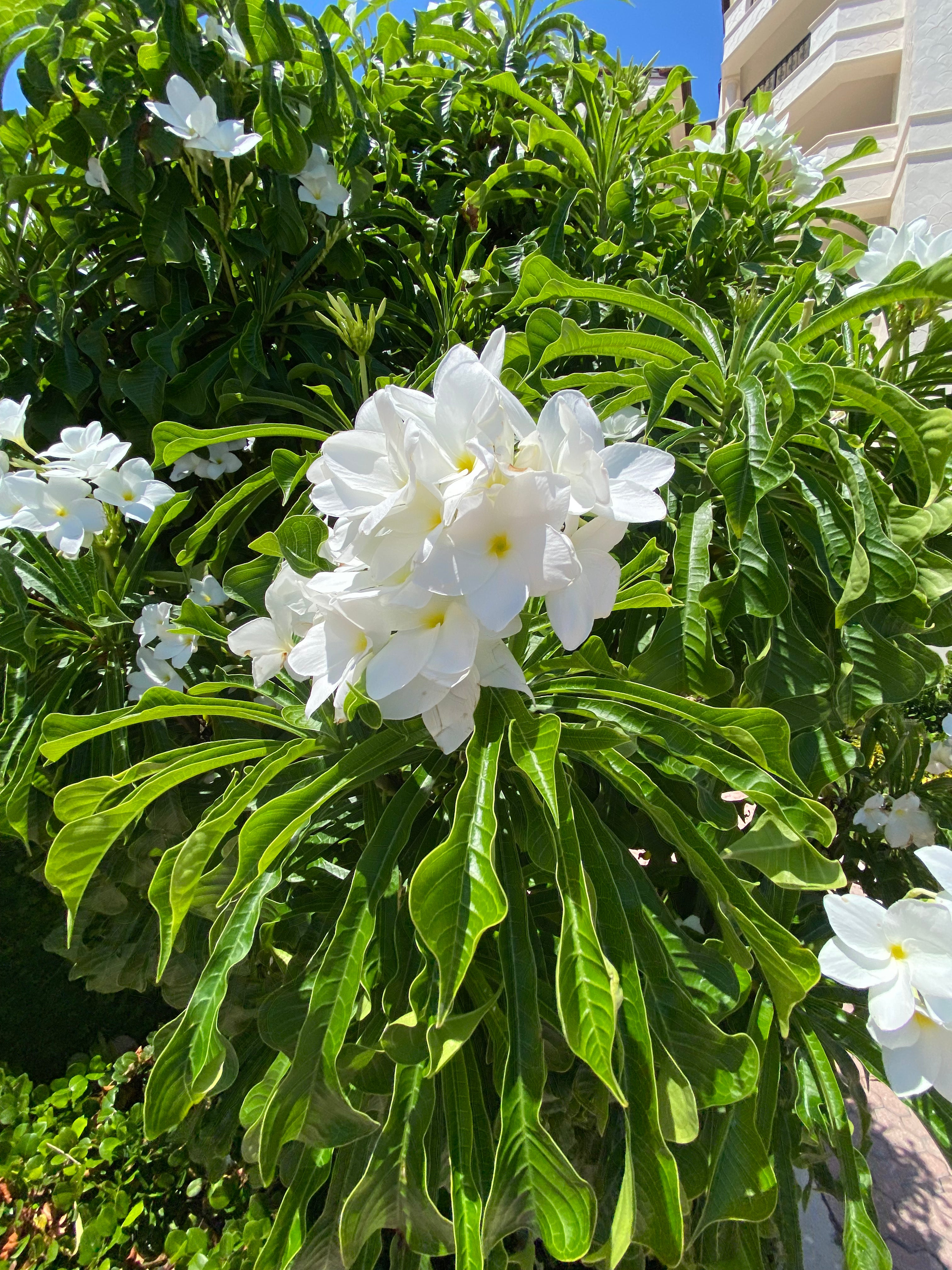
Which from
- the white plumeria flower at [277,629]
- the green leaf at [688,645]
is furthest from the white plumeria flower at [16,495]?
the green leaf at [688,645]

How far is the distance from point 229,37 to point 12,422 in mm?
751

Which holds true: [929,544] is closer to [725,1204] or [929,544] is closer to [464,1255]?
[725,1204]

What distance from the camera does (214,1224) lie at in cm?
178

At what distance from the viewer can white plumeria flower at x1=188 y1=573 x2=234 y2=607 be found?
124 cm

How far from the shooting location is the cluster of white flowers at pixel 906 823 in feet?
4.76

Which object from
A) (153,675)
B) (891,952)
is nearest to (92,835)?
(153,675)

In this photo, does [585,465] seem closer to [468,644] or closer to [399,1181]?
[468,644]

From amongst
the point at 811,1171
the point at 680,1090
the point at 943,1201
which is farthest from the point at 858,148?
the point at 943,1201

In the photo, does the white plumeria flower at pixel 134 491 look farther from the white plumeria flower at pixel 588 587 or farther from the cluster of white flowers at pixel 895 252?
the cluster of white flowers at pixel 895 252

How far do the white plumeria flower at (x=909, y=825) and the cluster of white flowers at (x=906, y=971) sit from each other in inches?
30.4

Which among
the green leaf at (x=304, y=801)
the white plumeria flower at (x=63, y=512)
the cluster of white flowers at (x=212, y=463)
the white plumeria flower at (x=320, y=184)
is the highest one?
the white plumeria flower at (x=320, y=184)

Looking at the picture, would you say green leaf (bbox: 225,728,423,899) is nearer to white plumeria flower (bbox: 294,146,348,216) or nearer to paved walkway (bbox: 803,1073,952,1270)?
white plumeria flower (bbox: 294,146,348,216)

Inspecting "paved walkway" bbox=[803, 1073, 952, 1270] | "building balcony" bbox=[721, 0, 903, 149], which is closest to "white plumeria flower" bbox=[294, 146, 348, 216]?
"paved walkway" bbox=[803, 1073, 952, 1270]

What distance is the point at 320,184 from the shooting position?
1383 millimetres
